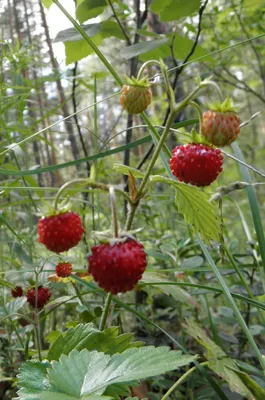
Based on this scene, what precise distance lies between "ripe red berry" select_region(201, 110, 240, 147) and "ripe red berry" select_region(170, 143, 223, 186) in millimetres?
45

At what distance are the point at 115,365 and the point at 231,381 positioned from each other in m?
0.34

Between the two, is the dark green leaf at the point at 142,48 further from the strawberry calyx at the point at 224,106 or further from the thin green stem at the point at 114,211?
the thin green stem at the point at 114,211

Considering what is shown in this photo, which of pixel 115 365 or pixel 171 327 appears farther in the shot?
pixel 171 327

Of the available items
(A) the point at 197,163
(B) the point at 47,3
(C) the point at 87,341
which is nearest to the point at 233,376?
(C) the point at 87,341

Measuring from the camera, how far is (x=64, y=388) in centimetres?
62

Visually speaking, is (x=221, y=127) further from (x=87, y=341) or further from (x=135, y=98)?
(x=87, y=341)

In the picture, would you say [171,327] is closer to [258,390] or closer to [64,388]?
[258,390]

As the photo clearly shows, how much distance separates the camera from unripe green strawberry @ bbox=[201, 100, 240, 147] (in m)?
0.69

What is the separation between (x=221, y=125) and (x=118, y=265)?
0.89 ft

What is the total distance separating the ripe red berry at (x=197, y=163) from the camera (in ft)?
2.42

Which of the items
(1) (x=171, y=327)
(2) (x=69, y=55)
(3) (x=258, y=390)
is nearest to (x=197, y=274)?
(1) (x=171, y=327)

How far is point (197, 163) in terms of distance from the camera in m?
0.74

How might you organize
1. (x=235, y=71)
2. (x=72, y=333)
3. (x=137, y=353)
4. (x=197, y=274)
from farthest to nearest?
(x=235, y=71) → (x=197, y=274) → (x=72, y=333) → (x=137, y=353)

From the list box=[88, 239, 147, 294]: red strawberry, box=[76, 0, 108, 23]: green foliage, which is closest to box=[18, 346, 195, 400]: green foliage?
box=[88, 239, 147, 294]: red strawberry
